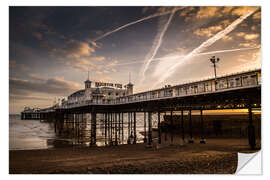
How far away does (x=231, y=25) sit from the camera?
10.8m

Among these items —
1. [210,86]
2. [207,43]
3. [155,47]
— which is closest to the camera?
[210,86]

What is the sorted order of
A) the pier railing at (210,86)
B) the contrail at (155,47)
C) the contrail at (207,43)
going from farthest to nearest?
the contrail at (155,47), the contrail at (207,43), the pier railing at (210,86)

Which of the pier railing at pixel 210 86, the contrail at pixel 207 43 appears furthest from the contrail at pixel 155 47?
the pier railing at pixel 210 86

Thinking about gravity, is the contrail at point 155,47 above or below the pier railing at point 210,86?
above

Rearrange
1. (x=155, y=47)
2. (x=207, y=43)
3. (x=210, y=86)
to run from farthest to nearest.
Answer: (x=155, y=47), (x=207, y=43), (x=210, y=86)

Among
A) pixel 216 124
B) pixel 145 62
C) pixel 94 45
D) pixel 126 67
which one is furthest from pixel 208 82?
pixel 216 124

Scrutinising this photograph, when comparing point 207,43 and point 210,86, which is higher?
point 207,43

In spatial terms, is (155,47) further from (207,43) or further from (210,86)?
(210,86)

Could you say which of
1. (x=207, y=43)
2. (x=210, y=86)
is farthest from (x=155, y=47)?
(x=210, y=86)

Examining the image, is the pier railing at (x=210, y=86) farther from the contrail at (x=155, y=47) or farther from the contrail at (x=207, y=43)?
the contrail at (x=155, y=47)

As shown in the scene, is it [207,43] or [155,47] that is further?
[155,47]

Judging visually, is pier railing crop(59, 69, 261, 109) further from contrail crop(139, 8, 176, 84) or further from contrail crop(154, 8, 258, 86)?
contrail crop(139, 8, 176, 84)
